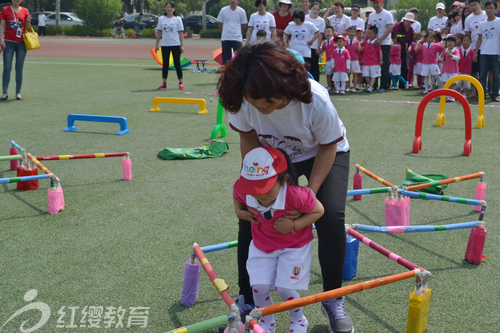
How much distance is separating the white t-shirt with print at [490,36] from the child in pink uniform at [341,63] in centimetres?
311

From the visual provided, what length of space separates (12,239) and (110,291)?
129 centimetres

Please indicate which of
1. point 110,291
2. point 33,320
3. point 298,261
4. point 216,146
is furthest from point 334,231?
point 216,146

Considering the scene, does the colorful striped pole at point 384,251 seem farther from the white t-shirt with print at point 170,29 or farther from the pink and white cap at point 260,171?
the white t-shirt with print at point 170,29

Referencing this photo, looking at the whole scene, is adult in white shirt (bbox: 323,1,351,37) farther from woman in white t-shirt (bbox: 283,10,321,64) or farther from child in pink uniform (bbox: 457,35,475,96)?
child in pink uniform (bbox: 457,35,475,96)

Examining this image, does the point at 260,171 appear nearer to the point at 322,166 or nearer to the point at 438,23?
the point at 322,166

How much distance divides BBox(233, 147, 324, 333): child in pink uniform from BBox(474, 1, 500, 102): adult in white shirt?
9.73m

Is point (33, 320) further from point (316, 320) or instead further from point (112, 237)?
point (316, 320)

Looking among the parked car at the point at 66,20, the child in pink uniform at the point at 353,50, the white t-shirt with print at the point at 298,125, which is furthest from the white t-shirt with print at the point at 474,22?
the parked car at the point at 66,20

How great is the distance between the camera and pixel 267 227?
105 inches

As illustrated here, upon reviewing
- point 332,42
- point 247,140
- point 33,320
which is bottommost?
point 33,320

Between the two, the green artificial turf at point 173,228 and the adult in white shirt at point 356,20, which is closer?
the green artificial turf at point 173,228

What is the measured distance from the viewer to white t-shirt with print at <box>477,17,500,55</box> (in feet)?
34.9

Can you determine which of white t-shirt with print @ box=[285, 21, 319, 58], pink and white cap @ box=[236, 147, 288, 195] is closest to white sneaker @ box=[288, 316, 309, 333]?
pink and white cap @ box=[236, 147, 288, 195]

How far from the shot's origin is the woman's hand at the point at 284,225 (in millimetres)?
2572
